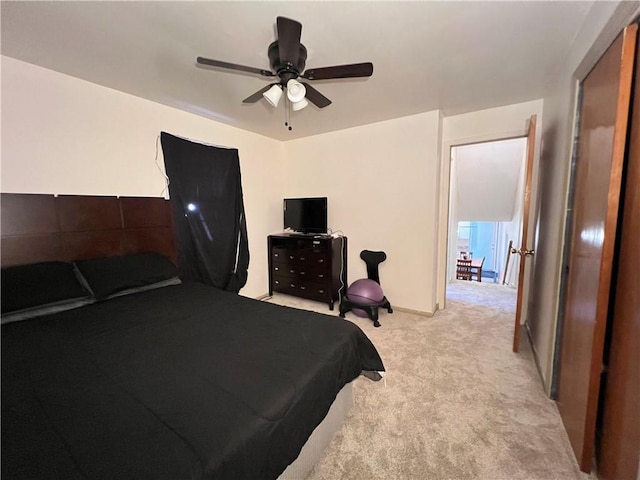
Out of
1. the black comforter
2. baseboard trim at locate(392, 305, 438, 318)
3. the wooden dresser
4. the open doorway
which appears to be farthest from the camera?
the open doorway

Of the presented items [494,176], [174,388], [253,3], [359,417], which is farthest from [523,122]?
[174,388]

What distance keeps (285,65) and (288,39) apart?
16cm

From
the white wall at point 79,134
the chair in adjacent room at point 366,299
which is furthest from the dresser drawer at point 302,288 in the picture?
the white wall at point 79,134

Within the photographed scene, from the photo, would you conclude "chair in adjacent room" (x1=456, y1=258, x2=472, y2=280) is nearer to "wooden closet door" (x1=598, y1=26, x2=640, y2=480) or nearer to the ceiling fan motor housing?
"wooden closet door" (x1=598, y1=26, x2=640, y2=480)

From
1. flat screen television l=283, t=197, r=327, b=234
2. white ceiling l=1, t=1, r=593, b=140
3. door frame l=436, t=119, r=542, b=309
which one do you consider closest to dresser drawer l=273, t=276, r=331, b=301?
flat screen television l=283, t=197, r=327, b=234

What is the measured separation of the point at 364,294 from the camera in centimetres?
309

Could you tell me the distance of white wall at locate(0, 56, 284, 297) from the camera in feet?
6.25

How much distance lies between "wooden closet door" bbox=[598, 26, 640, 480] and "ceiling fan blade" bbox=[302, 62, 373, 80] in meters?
1.19

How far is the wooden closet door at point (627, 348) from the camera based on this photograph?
1.04 m

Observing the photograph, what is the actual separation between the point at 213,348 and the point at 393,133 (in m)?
3.01

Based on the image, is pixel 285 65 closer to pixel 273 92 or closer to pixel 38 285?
pixel 273 92

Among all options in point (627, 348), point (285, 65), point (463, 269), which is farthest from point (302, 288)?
point (463, 269)

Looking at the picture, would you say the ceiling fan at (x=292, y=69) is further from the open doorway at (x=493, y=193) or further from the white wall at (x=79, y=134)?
the open doorway at (x=493, y=193)

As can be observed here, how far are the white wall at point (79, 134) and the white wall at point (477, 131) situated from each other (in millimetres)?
2826
